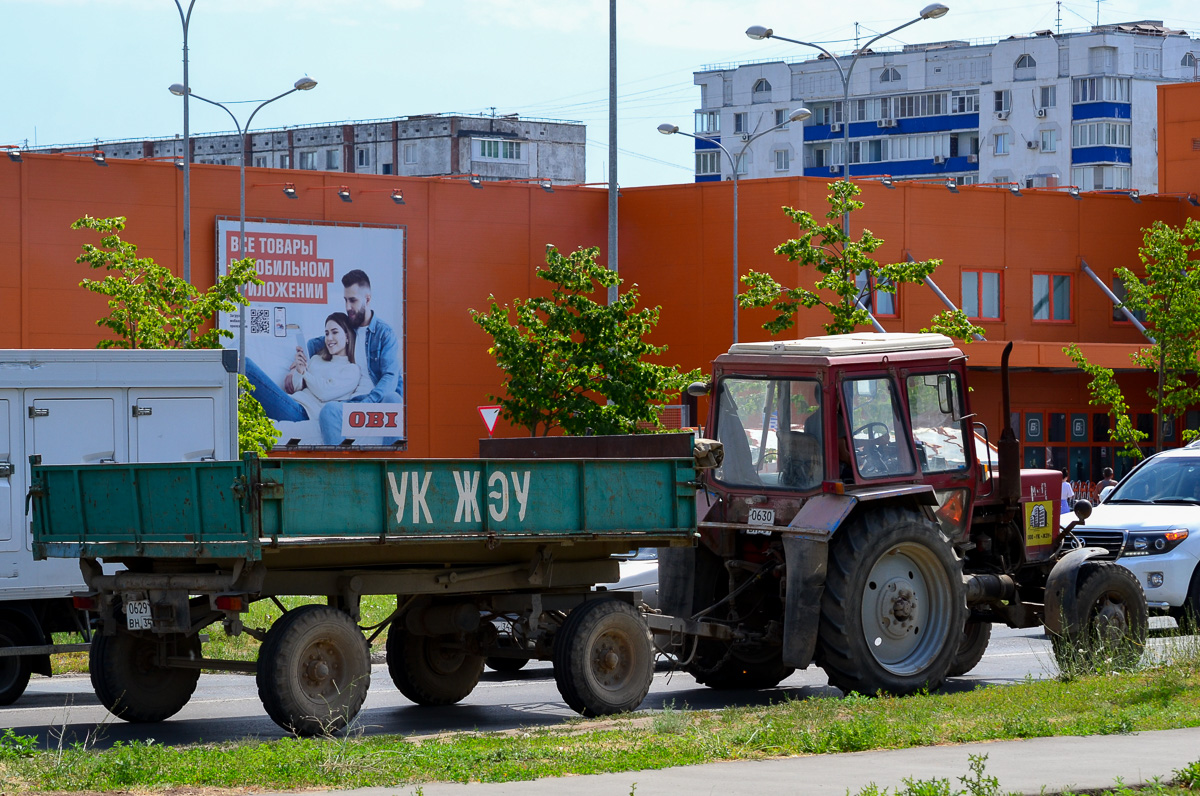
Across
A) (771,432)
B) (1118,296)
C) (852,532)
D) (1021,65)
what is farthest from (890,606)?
(1021,65)

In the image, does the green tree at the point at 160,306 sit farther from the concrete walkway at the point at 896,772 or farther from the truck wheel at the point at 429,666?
the concrete walkway at the point at 896,772

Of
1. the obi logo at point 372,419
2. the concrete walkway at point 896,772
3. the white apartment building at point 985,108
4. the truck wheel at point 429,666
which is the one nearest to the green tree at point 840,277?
the obi logo at point 372,419

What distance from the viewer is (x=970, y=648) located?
1459 centimetres

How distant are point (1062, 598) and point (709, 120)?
351ft

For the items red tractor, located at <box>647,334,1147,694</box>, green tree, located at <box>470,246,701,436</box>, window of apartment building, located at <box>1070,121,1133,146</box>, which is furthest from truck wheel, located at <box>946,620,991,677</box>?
window of apartment building, located at <box>1070,121,1133,146</box>

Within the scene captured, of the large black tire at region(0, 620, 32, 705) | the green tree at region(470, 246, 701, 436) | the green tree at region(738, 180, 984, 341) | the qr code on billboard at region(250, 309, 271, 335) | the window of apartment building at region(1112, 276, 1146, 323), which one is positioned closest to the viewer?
the large black tire at region(0, 620, 32, 705)

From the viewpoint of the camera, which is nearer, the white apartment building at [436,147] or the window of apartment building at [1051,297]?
the window of apartment building at [1051,297]

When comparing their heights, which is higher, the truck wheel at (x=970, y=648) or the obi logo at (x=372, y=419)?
the obi logo at (x=372, y=419)

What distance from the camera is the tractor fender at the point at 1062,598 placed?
13.7 meters

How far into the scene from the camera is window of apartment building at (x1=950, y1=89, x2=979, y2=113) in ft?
345

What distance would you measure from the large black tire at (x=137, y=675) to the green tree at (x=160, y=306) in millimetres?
15088

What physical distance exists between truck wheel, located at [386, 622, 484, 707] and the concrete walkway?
4.15 m

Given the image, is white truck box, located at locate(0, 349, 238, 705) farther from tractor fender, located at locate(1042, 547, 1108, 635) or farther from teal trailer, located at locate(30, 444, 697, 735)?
tractor fender, located at locate(1042, 547, 1108, 635)

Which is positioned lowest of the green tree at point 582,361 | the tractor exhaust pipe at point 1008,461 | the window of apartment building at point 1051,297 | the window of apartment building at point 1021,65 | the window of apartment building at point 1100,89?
the tractor exhaust pipe at point 1008,461
